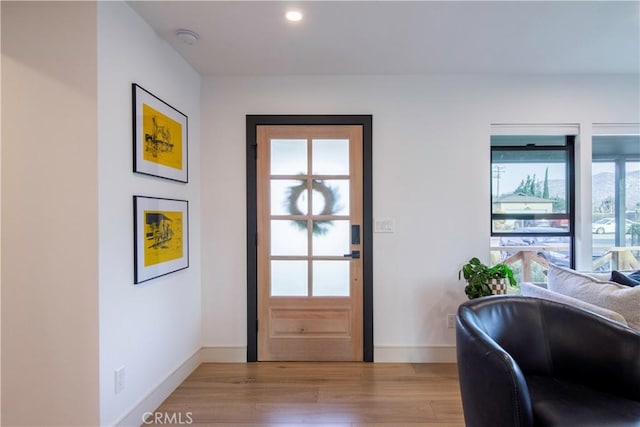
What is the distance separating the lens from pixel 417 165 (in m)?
3.00

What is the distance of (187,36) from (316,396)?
2.65 m

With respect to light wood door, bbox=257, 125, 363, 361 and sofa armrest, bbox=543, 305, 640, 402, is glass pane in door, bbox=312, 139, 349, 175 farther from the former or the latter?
sofa armrest, bbox=543, 305, 640, 402

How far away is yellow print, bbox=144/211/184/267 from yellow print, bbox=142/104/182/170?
14.4 inches

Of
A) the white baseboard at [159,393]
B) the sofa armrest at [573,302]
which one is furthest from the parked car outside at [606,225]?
the white baseboard at [159,393]

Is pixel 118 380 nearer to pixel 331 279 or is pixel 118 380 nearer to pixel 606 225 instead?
pixel 331 279

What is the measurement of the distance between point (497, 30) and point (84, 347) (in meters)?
3.10

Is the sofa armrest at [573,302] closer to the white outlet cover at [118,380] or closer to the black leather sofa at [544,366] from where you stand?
the black leather sofa at [544,366]

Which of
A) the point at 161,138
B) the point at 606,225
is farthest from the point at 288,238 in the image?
the point at 606,225

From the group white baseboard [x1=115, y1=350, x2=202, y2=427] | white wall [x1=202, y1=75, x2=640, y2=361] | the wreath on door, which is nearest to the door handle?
white wall [x1=202, y1=75, x2=640, y2=361]

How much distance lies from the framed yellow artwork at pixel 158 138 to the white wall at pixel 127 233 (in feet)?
0.18

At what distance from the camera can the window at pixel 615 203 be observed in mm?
3096

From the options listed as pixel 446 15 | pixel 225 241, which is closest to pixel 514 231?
pixel 446 15

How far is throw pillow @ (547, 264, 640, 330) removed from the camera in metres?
1.78

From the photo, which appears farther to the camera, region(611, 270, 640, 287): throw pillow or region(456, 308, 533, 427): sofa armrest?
region(611, 270, 640, 287): throw pillow
